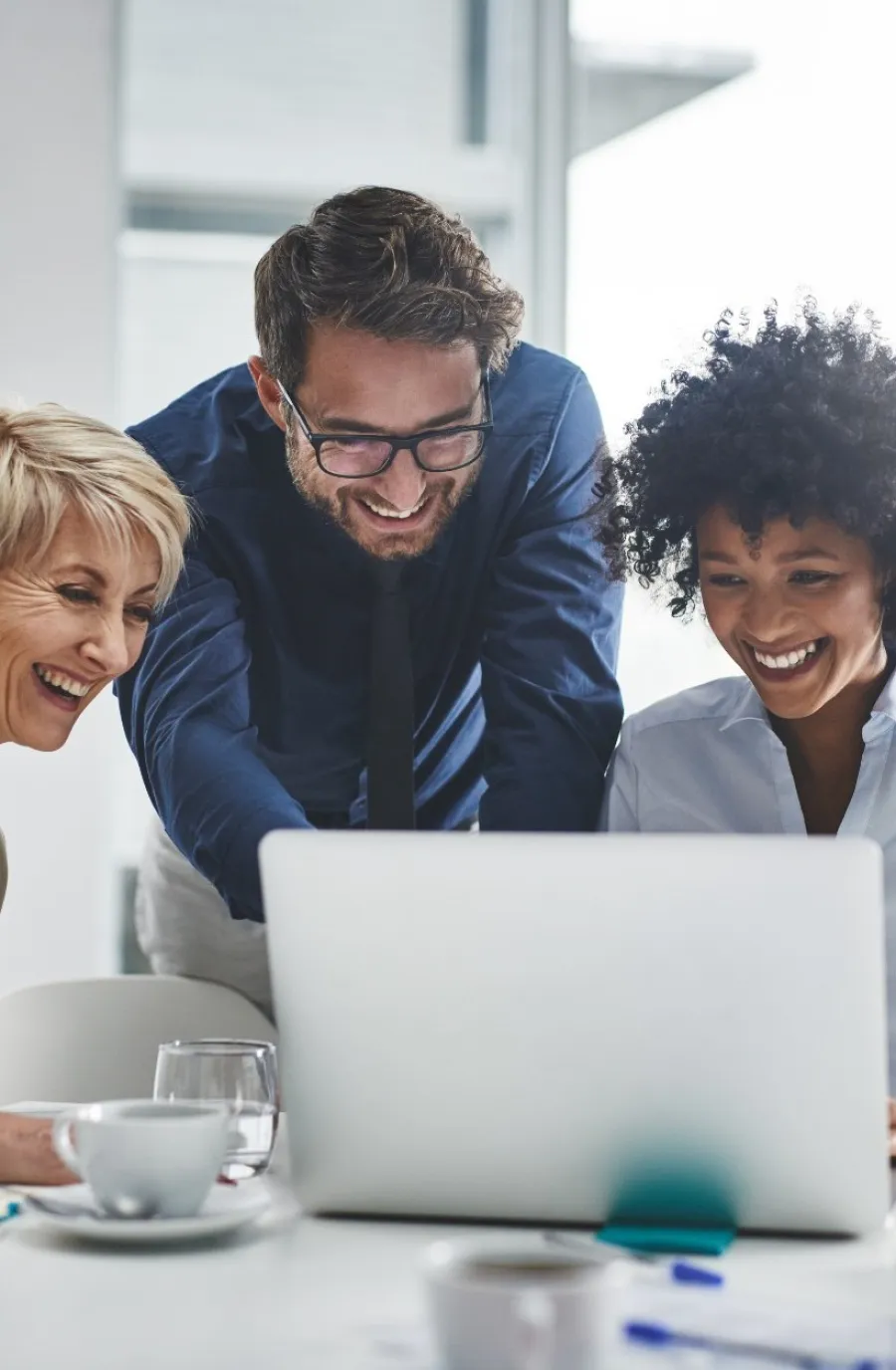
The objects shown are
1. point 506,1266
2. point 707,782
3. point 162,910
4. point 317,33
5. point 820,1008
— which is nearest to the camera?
point 506,1266

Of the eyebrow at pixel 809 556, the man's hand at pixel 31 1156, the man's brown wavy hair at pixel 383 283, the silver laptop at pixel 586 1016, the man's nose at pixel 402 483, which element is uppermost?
the man's brown wavy hair at pixel 383 283

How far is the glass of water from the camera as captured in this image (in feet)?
3.80

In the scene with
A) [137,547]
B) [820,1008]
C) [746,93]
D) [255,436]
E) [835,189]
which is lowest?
[820,1008]

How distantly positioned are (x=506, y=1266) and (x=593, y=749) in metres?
1.41

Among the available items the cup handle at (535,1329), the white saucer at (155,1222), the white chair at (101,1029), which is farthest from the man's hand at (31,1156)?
the white chair at (101,1029)

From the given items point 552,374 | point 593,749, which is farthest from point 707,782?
point 552,374

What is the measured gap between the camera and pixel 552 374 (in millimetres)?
2254

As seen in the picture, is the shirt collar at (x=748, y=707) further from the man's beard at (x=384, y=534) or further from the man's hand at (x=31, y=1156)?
the man's hand at (x=31, y=1156)

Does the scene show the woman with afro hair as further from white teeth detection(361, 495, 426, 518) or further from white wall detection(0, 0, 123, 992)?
white wall detection(0, 0, 123, 992)

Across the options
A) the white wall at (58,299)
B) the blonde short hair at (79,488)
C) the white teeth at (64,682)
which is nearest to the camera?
the blonde short hair at (79,488)

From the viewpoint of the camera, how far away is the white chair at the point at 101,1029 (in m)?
2.07

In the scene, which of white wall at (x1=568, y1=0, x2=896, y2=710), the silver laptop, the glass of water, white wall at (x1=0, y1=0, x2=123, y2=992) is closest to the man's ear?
white wall at (x1=0, y1=0, x2=123, y2=992)

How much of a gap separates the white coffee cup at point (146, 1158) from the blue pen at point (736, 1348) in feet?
0.98

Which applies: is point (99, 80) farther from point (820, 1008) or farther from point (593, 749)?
point (820, 1008)
